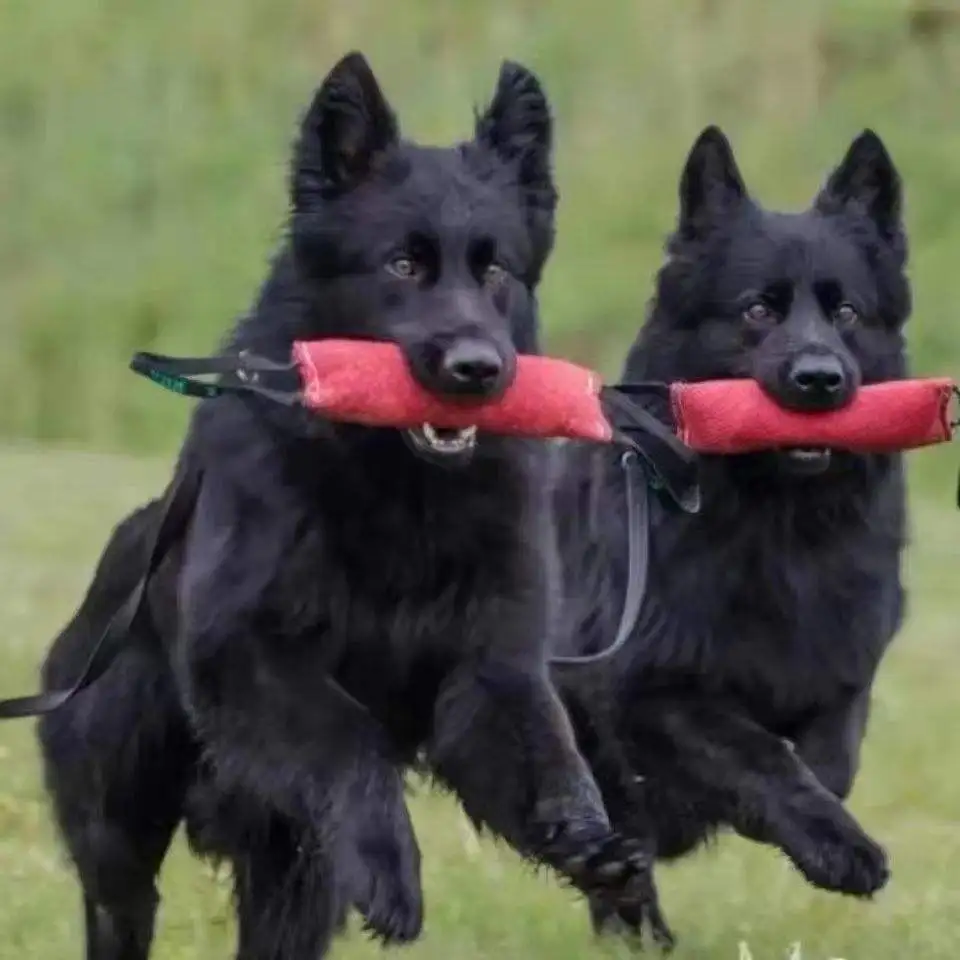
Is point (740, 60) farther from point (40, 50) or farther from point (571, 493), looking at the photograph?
point (571, 493)

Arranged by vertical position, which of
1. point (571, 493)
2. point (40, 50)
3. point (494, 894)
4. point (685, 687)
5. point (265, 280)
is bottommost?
point (494, 894)

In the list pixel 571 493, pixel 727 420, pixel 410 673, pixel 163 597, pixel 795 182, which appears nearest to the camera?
pixel 410 673

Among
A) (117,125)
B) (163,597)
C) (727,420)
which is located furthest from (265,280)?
(117,125)

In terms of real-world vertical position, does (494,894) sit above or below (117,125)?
below

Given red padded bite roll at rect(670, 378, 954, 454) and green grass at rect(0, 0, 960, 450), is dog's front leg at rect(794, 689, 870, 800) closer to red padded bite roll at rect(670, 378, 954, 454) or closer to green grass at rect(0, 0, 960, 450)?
red padded bite roll at rect(670, 378, 954, 454)

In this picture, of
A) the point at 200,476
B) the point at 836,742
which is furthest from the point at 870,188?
the point at 200,476

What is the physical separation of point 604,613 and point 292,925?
1.45 meters

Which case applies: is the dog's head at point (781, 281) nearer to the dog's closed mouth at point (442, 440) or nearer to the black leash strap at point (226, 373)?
the dog's closed mouth at point (442, 440)

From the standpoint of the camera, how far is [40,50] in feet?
86.7

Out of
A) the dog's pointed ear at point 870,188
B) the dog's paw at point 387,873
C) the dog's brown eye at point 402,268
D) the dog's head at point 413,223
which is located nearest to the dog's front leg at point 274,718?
the dog's paw at point 387,873

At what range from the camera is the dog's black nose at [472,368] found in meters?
5.05

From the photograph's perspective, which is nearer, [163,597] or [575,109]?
[163,597]

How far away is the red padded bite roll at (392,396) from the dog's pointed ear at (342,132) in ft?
1.57

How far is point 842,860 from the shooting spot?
5.54 meters
